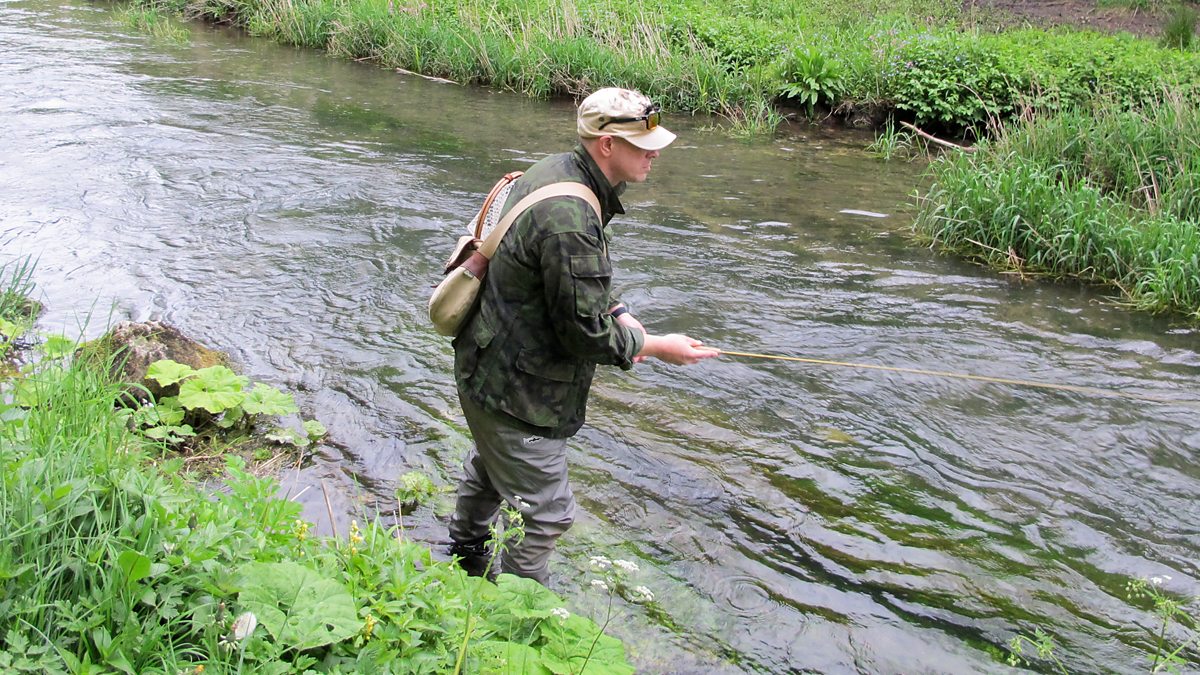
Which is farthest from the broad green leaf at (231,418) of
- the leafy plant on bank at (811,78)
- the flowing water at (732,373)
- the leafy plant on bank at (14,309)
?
the leafy plant on bank at (811,78)

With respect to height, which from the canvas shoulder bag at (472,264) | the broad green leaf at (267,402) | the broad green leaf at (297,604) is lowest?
the broad green leaf at (267,402)

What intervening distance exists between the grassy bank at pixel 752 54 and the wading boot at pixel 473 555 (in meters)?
8.72

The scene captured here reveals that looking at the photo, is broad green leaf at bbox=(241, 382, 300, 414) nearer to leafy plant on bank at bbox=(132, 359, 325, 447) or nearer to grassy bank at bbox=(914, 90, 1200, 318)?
leafy plant on bank at bbox=(132, 359, 325, 447)

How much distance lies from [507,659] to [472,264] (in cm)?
131

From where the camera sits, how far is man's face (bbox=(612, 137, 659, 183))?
11.1ft

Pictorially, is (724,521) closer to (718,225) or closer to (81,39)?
(718,225)

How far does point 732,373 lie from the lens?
6.54 metres

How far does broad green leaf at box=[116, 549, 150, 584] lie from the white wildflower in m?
0.26

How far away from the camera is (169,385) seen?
5016 mm

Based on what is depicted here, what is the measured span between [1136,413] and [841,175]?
5.87 metres

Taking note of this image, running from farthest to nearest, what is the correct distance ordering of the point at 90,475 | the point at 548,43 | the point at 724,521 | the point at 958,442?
the point at 548,43 → the point at 958,442 → the point at 724,521 → the point at 90,475

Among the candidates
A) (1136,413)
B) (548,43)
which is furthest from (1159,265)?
(548,43)

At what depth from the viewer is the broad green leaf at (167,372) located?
195 inches

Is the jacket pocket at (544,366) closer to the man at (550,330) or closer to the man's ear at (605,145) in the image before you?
the man at (550,330)
